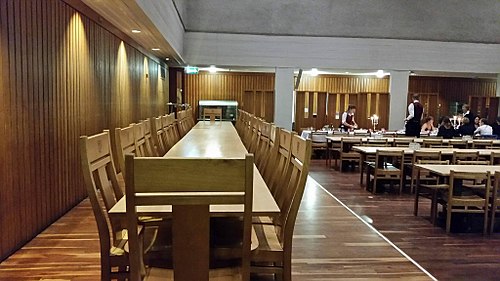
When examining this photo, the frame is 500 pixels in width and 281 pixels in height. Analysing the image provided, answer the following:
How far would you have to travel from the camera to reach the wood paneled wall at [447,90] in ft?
48.1

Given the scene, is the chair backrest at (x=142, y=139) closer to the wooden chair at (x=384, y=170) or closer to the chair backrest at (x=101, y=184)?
the chair backrest at (x=101, y=184)

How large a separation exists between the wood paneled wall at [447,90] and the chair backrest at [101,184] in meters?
14.0

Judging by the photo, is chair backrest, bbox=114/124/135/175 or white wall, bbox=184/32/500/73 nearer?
chair backrest, bbox=114/124/135/175

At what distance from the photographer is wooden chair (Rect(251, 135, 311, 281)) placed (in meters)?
2.10

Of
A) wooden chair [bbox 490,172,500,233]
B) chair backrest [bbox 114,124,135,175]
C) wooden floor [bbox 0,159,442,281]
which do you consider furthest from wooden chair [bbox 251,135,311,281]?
wooden chair [bbox 490,172,500,233]

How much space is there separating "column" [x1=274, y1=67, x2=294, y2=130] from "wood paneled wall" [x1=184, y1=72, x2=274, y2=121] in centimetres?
296

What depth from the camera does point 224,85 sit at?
45.2 feet

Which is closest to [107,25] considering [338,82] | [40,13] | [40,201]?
[40,13]

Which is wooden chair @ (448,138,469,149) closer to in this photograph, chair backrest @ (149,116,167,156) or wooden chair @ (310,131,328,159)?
wooden chair @ (310,131,328,159)

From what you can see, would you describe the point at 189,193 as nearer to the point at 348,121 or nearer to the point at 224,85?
the point at 348,121

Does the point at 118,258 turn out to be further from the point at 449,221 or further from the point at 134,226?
the point at 449,221

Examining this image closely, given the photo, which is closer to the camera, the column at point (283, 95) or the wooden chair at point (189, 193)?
the wooden chair at point (189, 193)

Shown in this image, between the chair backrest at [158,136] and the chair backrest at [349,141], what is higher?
the chair backrest at [158,136]

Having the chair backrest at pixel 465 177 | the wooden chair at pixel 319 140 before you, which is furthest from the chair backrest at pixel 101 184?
the wooden chair at pixel 319 140
